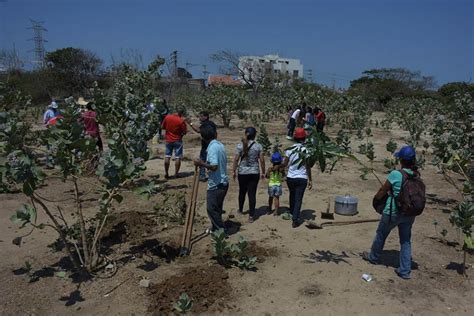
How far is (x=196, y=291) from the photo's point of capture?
13.8 feet

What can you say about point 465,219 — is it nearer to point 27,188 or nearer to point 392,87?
point 27,188

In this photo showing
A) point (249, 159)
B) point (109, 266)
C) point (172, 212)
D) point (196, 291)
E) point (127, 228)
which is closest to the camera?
point (196, 291)

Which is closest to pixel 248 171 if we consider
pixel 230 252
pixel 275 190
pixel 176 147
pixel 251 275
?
pixel 275 190

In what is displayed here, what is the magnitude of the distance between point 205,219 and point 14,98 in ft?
10.3

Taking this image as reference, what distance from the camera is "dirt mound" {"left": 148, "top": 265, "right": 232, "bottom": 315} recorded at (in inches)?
158

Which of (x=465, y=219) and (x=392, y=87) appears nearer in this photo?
(x=465, y=219)

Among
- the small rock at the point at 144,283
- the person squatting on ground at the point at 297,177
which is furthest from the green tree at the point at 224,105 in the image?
the small rock at the point at 144,283

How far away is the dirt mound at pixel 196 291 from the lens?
4005mm

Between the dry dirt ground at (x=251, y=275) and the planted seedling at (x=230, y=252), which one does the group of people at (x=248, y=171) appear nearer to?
the dry dirt ground at (x=251, y=275)

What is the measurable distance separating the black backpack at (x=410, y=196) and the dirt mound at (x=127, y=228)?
3.29 metres

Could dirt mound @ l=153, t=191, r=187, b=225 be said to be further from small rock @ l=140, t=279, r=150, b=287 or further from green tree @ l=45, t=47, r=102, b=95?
green tree @ l=45, t=47, r=102, b=95

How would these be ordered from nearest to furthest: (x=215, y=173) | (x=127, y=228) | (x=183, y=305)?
(x=183, y=305)
(x=215, y=173)
(x=127, y=228)

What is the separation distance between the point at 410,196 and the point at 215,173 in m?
2.25

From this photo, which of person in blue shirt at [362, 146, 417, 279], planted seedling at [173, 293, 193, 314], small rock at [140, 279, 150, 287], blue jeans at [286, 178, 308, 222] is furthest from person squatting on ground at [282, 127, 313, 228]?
planted seedling at [173, 293, 193, 314]
